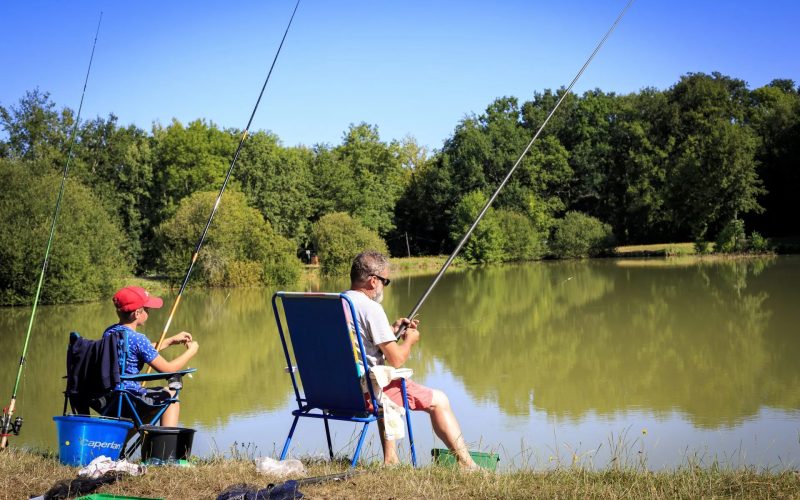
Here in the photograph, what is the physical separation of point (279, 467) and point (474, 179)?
4000 cm

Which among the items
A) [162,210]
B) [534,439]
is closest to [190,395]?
[534,439]

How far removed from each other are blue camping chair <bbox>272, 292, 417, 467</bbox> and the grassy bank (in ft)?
0.89

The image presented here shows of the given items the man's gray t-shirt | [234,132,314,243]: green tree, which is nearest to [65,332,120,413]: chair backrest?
the man's gray t-shirt

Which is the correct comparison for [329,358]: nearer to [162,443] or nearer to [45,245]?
[162,443]

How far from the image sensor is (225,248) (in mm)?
26359

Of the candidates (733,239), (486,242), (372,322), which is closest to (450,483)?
(372,322)

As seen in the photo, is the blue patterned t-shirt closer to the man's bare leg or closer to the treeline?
the man's bare leg

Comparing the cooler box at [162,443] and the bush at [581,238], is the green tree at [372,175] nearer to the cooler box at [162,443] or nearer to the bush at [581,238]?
the bush at [581,238]

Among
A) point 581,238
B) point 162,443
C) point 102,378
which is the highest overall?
point 581,238

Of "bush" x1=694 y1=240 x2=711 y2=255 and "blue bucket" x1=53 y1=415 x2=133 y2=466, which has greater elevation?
"bush" x1=694 y1=240 x2=711 y2=255

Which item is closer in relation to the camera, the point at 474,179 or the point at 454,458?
the point at 454,458

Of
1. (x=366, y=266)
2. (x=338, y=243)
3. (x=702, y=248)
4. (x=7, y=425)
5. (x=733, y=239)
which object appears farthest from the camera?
(x=702, y=248)

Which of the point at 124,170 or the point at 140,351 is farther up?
the point at 124,170

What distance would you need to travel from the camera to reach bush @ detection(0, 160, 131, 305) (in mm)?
19859
